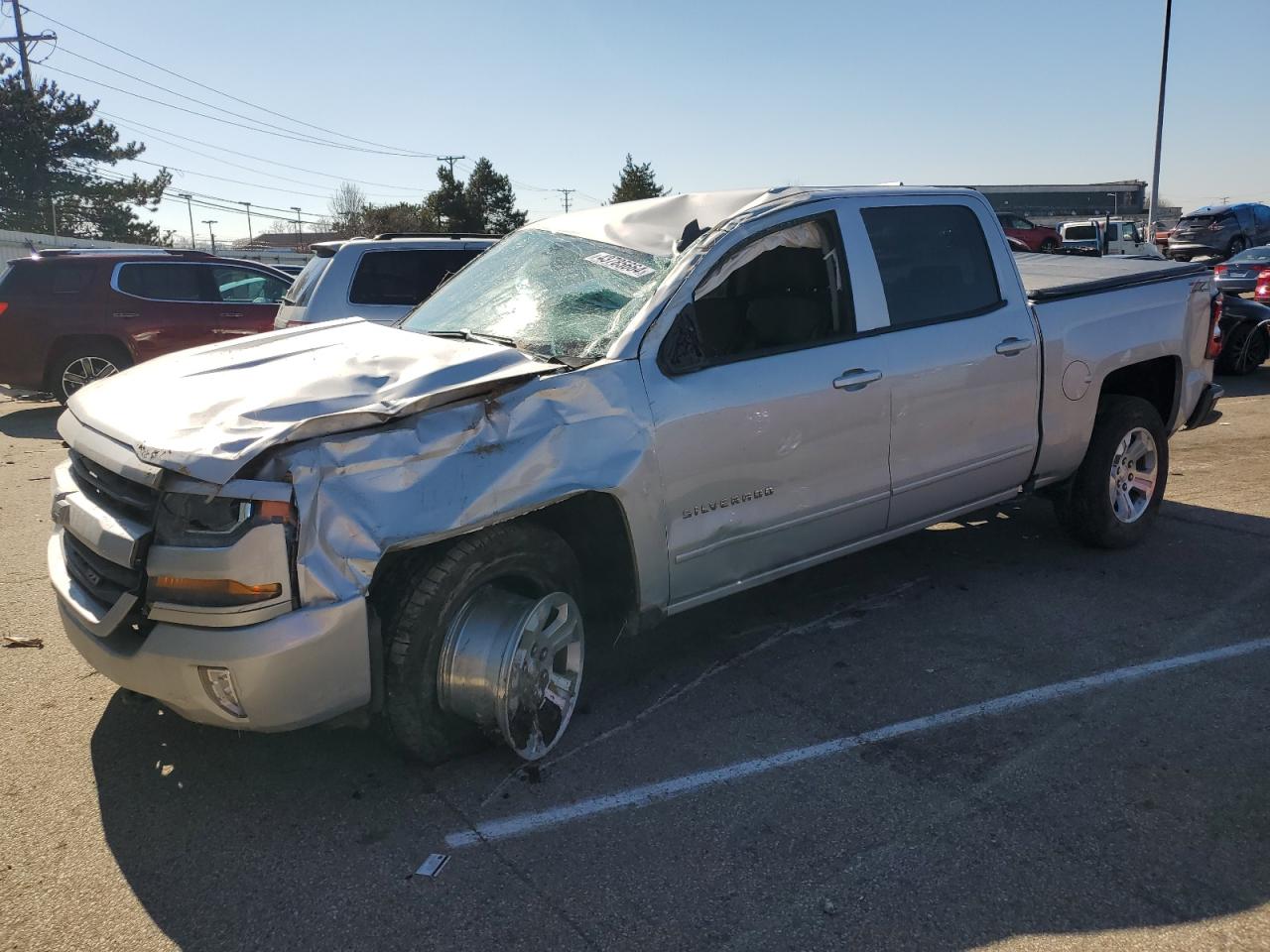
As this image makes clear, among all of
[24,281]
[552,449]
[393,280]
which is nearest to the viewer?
[552,449]

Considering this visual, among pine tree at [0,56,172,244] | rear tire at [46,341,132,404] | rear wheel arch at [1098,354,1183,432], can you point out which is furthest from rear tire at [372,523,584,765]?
pine tree at [0,56,172,244]

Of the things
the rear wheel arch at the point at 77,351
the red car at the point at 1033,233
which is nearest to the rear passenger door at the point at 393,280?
the rear wheel arch at the point at 77,351

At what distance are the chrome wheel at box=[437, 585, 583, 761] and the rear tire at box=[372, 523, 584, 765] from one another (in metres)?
0.05

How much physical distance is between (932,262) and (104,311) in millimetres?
9998

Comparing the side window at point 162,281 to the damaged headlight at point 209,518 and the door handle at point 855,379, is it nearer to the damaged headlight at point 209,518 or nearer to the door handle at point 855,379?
the damaged headlight at point 209,518

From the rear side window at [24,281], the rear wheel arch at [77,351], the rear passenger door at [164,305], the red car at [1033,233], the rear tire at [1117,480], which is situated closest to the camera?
the rear tire at [1117,480]

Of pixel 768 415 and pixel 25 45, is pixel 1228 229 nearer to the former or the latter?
pixel 768 415

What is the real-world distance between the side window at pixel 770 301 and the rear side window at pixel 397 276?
18.1 feet

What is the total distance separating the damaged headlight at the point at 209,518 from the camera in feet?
9.22

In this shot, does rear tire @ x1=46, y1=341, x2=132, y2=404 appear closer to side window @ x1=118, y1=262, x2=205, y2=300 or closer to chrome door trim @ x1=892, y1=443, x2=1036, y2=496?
side window @ x1=118, y1=262, x2=205, y2=300

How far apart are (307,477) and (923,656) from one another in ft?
9.26

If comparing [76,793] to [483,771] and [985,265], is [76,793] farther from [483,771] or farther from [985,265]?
[985,265]

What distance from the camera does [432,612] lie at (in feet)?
10.3

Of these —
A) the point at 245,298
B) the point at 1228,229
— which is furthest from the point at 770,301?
the point at 1228,229
